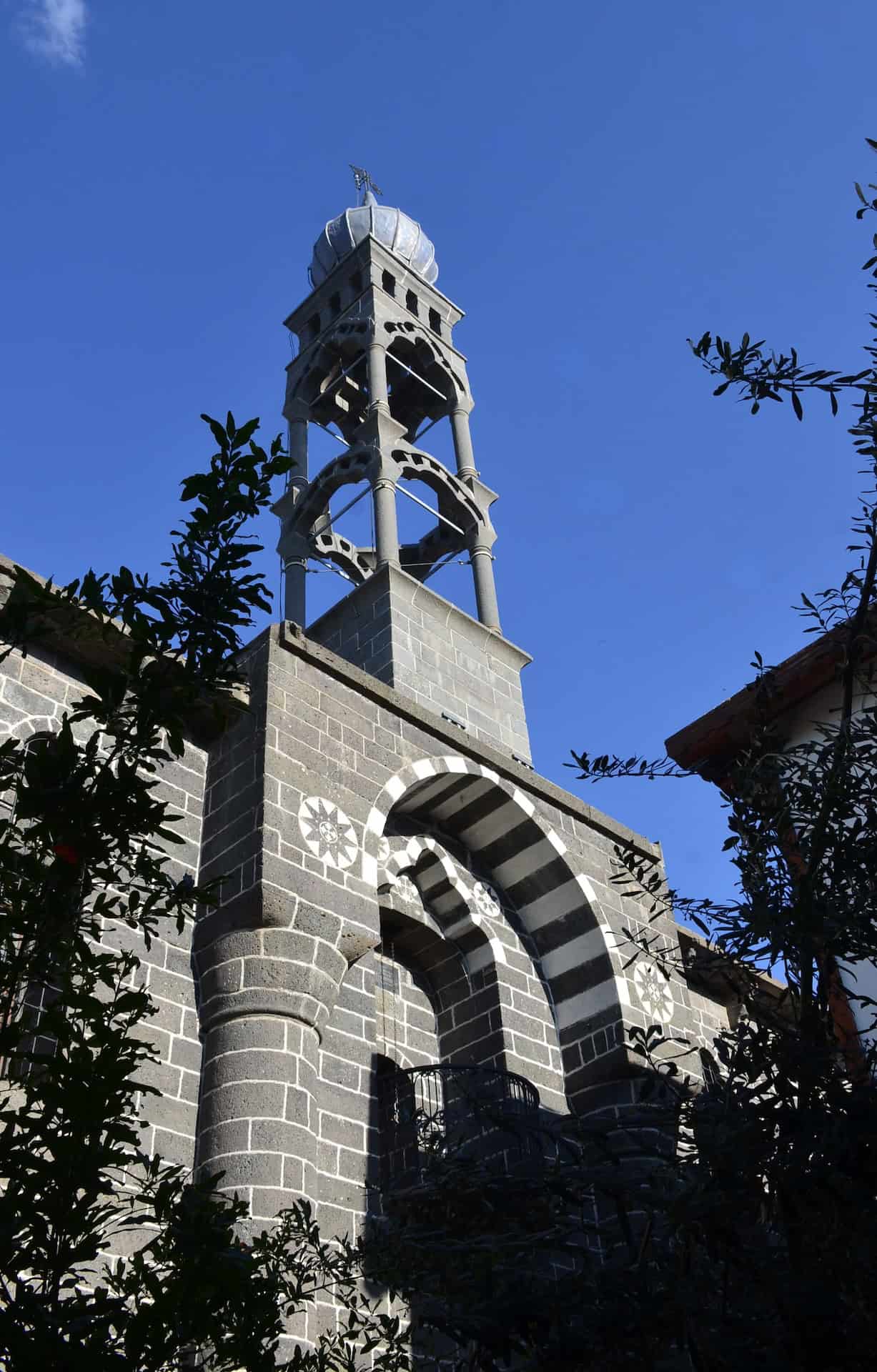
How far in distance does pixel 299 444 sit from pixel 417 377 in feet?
5.73

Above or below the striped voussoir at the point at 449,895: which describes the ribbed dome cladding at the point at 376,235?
above

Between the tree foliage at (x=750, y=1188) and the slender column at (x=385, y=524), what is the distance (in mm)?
9064

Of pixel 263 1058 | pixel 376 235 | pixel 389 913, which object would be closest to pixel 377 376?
pixel 376 235

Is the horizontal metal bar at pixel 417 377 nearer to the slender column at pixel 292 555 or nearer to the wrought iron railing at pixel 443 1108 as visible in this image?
the slender column at pixel 292 555

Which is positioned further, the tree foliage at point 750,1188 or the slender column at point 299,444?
the slender column at point 299,444

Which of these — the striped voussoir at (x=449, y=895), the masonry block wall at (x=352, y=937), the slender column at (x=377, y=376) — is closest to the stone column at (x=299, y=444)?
the slender column at (x=377, y=376)

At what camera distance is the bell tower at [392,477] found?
13.4m

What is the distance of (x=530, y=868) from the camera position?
10.6 meters

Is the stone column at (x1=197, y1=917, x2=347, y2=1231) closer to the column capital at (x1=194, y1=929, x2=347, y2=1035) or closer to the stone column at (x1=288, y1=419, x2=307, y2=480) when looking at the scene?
the column capital at (x1=194, y1=929, x2=347, y2=1035)

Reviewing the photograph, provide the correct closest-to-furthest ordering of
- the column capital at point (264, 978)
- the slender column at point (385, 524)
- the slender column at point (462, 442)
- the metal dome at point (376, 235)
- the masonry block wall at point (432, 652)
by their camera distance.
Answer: the column capital at point (264, 978)
the masonry block wall at point (432, 652)
the slender column at point (385, 524)
the slender column at point (462, 442)
the metal dome at point (376, 235)

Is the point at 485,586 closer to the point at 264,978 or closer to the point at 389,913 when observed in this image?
the point at 389,913

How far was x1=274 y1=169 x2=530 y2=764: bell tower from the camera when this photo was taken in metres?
13.4

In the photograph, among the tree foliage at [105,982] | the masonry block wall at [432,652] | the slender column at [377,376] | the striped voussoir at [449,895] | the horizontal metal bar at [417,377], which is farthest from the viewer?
the horizontal metal bar at [417,377]

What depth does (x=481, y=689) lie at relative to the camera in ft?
45.0
